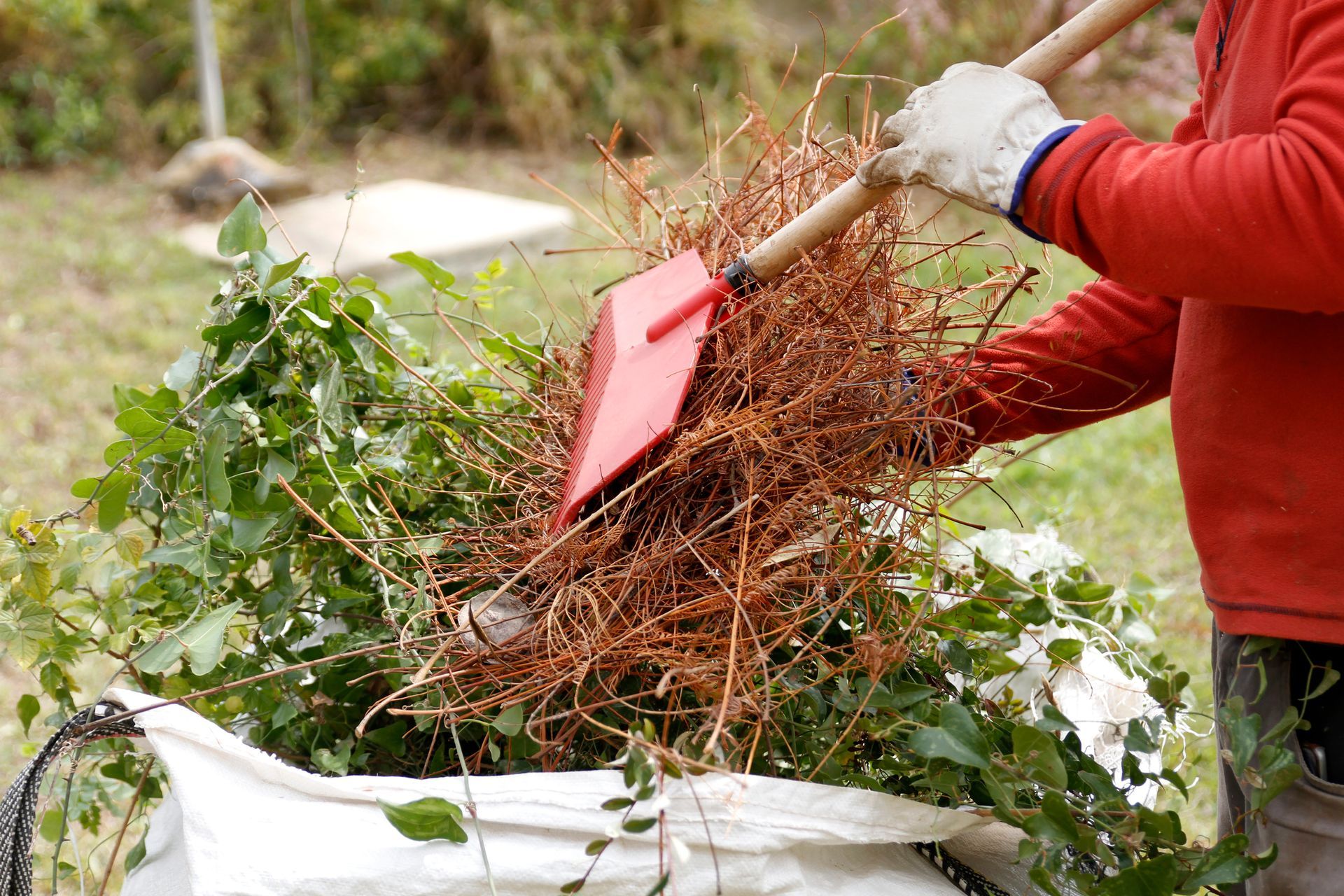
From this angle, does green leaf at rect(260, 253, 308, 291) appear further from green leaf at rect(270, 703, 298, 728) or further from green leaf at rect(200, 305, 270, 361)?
green leaf at rect(270, 703, 298, 728)

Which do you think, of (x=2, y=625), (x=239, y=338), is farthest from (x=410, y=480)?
(x=2, y=625)

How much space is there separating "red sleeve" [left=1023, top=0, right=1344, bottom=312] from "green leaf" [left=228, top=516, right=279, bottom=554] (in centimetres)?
82

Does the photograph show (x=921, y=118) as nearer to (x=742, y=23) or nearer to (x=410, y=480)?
(x=410, y=480)

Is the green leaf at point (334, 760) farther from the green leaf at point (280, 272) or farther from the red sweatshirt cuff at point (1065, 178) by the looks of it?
the red sweatshirt cuff at point (1065, 178)

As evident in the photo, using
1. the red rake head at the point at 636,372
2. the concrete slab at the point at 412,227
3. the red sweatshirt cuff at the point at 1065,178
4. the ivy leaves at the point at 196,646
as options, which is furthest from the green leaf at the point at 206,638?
the concrete slab at the point at 412,227

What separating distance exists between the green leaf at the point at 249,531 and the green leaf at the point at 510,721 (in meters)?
0.34

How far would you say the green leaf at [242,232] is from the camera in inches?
49.1

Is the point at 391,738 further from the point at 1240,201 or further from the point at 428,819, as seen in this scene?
the point at 1240,201

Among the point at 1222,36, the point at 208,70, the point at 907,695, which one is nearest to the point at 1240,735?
the point at 907,695

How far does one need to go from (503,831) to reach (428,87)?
5556 mm

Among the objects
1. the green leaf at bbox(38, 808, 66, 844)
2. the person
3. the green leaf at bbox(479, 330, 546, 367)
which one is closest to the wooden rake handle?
the person

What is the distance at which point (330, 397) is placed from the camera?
1268 mm

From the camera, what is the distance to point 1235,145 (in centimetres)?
88

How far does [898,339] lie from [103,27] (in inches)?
216
